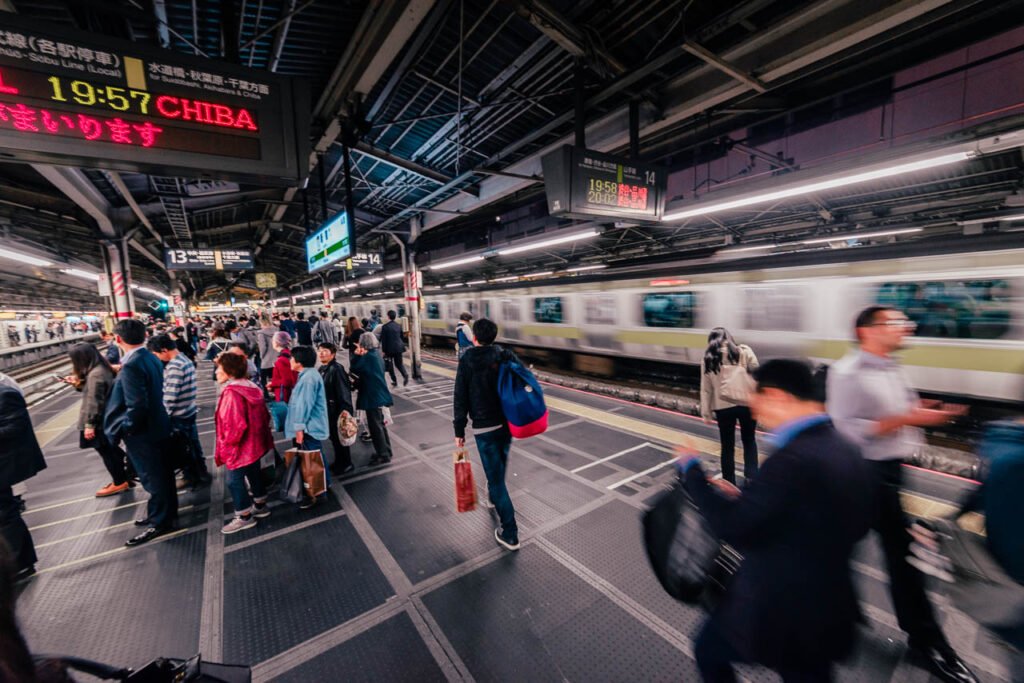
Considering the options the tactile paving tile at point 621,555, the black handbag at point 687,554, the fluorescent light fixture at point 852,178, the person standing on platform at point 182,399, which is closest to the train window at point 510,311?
the fluorescent light fixture at point 852,178

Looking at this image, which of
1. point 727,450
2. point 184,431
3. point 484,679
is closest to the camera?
point 484,679

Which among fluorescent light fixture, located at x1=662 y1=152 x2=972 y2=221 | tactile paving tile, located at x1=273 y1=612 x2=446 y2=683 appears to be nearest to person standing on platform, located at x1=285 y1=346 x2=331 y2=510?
tactile paving tile, located at x1=273 y1=612 x2=446 y2=683

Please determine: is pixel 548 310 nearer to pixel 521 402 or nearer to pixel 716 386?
pixel 716 386

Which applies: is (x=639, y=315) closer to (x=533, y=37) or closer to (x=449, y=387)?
(x=449, y=387)

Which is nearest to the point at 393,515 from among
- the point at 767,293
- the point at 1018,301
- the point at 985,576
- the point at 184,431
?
the point at 184,431

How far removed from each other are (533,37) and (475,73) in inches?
36.4

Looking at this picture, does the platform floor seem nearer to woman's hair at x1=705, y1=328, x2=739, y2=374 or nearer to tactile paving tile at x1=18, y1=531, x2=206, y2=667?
tactile paving tile at x1=18, y1=531, x2=206, y2=667

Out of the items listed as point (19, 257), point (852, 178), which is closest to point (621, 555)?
point (852, 178)

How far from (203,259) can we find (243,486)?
392 inches

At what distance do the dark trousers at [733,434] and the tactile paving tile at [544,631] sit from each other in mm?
1844

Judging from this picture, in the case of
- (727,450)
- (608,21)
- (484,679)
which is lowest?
(484,679)

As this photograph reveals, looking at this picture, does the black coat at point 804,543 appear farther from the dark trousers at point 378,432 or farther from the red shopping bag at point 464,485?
the dark trousers at point 378,432

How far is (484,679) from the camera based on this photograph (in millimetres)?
2002

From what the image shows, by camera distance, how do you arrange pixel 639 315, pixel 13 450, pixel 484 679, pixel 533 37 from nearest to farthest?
pixel 484 679 < pixel 13 450 < pixel 533 37 < pixel 639 315
